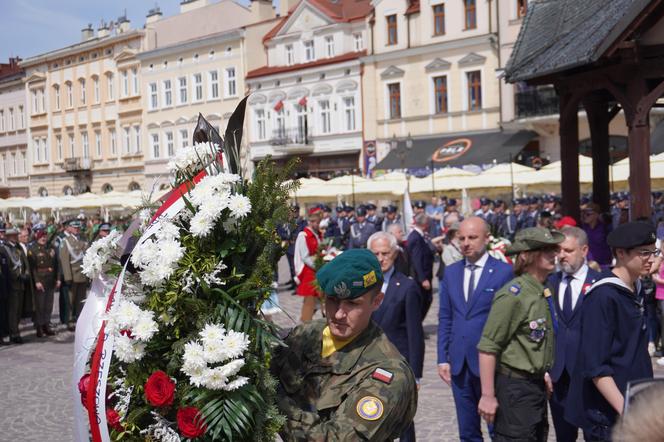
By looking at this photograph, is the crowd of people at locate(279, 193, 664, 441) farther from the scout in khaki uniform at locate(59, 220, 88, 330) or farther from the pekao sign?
the pekao sign

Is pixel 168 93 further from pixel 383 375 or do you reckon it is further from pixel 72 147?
pixel 383 375

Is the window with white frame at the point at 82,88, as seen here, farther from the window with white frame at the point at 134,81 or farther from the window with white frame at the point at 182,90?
the window with white frame at the point at 182,90

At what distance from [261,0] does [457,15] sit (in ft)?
61.2

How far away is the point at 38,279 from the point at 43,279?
0.46 feet

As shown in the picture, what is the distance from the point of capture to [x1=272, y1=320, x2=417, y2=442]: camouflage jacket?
9.43 feet

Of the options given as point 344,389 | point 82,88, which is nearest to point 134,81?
point 82,88

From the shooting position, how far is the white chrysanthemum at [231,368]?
2.80 m

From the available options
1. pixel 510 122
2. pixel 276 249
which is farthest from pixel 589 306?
pixel 510 122

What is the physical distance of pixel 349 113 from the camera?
4447 cm

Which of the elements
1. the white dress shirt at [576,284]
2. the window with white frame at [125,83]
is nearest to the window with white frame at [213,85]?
the window with white frame at [125,83]

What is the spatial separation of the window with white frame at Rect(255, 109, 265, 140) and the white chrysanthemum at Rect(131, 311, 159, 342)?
154 feet

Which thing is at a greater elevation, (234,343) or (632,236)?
(632,236)

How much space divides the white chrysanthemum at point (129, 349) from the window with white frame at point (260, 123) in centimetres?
4688

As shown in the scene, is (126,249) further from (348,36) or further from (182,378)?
(348,36)
